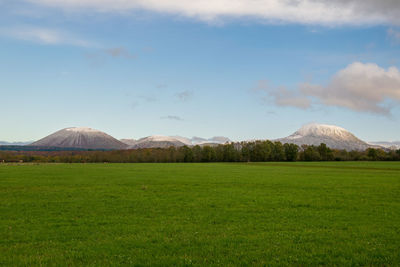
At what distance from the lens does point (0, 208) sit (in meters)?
23.1

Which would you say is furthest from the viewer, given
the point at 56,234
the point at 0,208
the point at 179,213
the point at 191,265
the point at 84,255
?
the point at 0,208

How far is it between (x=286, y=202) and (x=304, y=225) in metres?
8.56

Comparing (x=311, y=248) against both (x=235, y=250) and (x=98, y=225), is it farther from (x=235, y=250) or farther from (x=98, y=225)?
(x=98, y=225)

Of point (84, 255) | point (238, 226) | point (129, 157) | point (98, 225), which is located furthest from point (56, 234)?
point (129, 157)

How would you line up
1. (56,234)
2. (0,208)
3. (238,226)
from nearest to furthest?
(56,234) < (238,226) < (0,208)

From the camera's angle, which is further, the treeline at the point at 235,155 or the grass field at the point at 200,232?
the treeline at the point at 235,155

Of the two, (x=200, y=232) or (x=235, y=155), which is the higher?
(x=235, y=155)

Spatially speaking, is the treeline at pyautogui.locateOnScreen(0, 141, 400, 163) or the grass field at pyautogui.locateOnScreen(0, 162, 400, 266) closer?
the grass field at pyautogui.locateOnScreen(0, 162, 400, 266)

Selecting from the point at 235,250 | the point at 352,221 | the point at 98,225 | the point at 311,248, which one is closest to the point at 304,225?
the point at 352,221

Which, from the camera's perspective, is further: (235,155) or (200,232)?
(235,155)

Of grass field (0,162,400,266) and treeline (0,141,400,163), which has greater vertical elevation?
treeline (0,141,400,163)

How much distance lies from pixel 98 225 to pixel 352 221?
567 inches

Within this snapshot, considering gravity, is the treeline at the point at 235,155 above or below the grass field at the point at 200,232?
above

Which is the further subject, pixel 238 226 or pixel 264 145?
pixel 264 145
